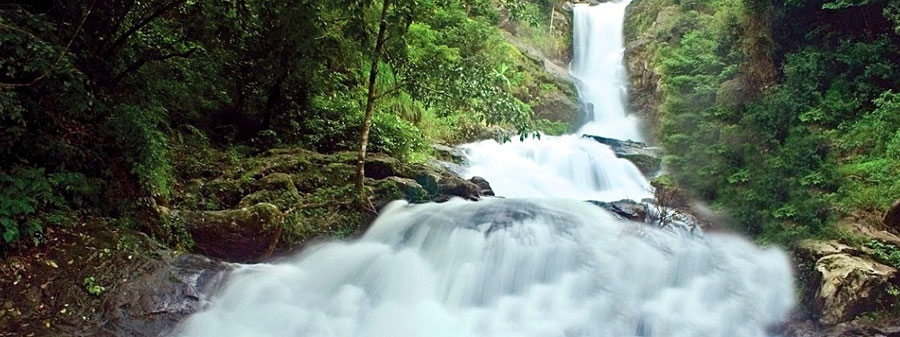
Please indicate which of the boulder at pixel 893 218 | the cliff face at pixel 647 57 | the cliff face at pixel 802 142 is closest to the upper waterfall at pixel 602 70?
the cliff face at pixel 647 57

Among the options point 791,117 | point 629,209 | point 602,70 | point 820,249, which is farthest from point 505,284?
point 602,70

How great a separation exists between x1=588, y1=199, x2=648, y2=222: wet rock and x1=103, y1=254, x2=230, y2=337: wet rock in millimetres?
5357

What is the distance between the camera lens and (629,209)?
24.7 feet

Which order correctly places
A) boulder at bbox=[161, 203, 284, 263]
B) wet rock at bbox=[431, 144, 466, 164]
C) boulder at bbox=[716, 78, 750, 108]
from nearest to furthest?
boulder at bbox=[161, 203, 284, 263]
boulder at bbox=[716, 78, 750, 108]
wet rock at bbox=[431, 144, 466, 164]

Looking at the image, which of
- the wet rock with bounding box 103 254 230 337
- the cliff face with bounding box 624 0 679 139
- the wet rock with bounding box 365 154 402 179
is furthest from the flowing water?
A: the cliff face with bounding box 624 0 679 139

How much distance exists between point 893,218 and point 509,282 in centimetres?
447

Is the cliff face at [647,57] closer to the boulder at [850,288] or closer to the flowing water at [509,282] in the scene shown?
the flowing water at [509,282]

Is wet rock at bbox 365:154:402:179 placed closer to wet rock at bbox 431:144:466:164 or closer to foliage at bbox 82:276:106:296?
wet rock at bbox 431:144:466:164

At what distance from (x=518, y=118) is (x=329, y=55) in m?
3.12

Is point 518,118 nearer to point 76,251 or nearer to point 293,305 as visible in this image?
point 293,305

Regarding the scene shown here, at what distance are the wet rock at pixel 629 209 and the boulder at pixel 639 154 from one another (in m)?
3.66

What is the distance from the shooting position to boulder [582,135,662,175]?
11.1 meters

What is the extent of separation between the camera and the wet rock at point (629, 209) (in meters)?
7.31

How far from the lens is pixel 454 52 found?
983 cm
